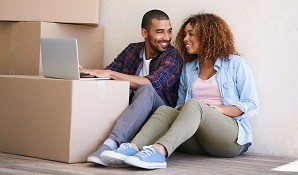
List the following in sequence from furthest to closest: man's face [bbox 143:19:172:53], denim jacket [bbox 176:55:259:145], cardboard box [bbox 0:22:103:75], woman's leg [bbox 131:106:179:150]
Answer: cardboard box [bbox 0:22:103:75] → man's face [bbox 143:19:172:53] → denim jacket [bbox 176:55:259:145] → woman's leg [bbox 131:106:179:150]

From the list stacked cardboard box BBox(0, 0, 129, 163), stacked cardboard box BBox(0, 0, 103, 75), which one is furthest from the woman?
stacked cardboard box BBox(0, 0, 103, 75)

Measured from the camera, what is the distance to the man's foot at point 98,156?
8.70ft

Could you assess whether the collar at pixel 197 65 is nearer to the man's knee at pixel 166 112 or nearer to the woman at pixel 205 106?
the woman at pixel 205 106

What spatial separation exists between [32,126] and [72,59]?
1.32ft

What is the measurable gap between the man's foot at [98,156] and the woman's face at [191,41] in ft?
2.48

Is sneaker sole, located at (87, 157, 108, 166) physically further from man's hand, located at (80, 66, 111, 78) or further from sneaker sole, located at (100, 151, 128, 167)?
man's hand, located at (80, 66, 111, 78)

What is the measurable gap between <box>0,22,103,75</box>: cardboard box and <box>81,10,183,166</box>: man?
269mm

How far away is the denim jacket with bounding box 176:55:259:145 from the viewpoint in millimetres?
3014

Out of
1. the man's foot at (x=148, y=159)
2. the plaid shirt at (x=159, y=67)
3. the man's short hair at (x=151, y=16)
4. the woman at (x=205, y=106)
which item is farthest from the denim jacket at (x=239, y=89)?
the man's foot at (x=148, y=159)

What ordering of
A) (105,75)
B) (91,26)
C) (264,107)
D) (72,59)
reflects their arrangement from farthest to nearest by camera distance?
(91,26) → (264,107) → (105,75) → (72,59)

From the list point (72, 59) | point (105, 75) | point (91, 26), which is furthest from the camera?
point (91, 26)

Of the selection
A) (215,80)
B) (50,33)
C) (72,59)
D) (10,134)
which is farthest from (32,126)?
(215,80)

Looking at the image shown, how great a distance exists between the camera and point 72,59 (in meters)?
2.80

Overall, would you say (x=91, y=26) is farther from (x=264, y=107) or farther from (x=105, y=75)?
(x=264, y=107)
